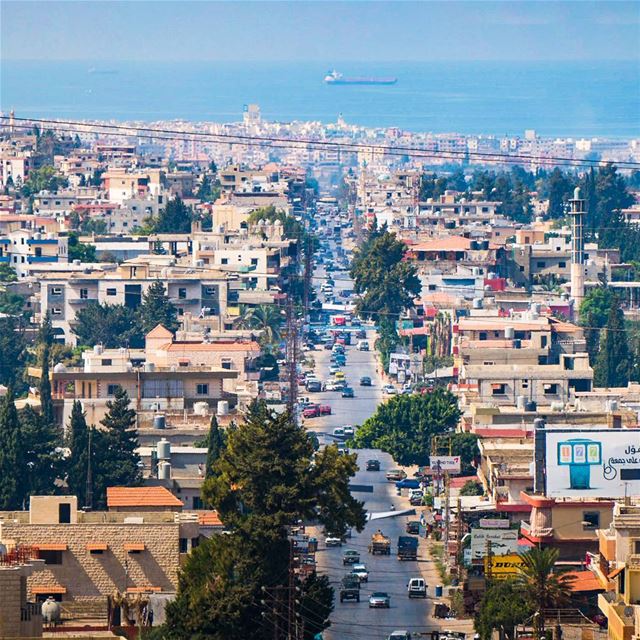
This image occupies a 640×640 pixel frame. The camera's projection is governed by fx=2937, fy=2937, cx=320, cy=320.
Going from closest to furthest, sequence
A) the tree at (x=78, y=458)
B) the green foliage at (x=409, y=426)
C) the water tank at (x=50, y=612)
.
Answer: the water tank at (x=50, y=612) < the tree at (x=78, y=458) < the green foliage at (x=409, y=426)

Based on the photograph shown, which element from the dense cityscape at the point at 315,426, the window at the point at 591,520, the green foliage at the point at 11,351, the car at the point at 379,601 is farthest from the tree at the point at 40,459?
the green foliage at the point at 11,351

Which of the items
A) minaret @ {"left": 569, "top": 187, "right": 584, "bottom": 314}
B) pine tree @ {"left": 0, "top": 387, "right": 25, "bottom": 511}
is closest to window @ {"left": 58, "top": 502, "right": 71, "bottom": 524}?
pine tree @ {"left": 0, "top": 387, "right": 25, "bottom": 511}

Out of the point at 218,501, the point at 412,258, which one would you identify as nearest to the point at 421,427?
the point at 218,501

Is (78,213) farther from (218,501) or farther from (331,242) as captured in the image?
(218,501)

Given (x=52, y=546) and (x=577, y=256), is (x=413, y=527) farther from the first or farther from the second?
(x=577, y=256)

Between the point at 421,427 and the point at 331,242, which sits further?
the point at 331,242

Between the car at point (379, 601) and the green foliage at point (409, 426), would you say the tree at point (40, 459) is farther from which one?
the green foliage at point (409, 426)
